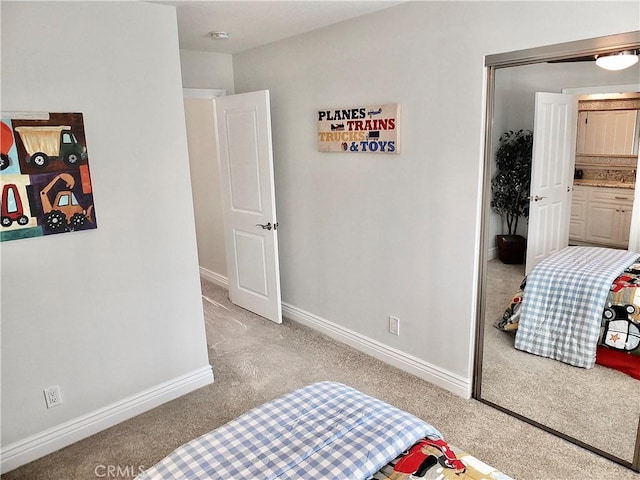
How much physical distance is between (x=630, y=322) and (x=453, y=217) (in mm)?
1062

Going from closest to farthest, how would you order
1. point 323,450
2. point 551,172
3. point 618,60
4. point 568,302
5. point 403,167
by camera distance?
point 323,450, point 618,60, point 551,172, point 568,302, point 403,167

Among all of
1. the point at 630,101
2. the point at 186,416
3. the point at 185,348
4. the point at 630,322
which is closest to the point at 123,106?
the point at 185,348

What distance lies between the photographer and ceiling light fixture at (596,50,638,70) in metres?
1.99

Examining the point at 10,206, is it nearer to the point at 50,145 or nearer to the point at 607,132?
the point at 50,145

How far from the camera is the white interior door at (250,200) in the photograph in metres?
3.65

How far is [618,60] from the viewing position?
6.64 ft

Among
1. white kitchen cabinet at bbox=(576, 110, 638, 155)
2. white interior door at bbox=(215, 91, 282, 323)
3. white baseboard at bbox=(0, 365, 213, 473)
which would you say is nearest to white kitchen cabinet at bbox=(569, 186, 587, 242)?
white kitchen cabinet at bbox=(576, 110, 638, 155)

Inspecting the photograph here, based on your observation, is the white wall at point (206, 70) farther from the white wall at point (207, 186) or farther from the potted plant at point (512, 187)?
the potted plant at point (512, 187)

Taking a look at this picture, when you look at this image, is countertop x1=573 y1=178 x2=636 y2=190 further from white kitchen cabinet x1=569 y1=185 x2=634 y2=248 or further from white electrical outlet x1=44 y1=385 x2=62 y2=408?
white electrical outlet x1=44 y1=385 x2=62 y2=408

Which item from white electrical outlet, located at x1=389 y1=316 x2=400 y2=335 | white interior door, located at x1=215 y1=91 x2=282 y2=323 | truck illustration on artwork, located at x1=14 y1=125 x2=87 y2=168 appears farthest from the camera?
white interior door, located at x1=215 y1=91 x2=282 y2=323

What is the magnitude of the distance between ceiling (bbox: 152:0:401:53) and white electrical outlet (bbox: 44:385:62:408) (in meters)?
2.17

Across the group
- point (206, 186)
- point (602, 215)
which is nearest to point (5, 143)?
point (206, 186)

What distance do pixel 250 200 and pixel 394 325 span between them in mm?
1605

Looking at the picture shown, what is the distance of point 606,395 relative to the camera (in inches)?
98.1
